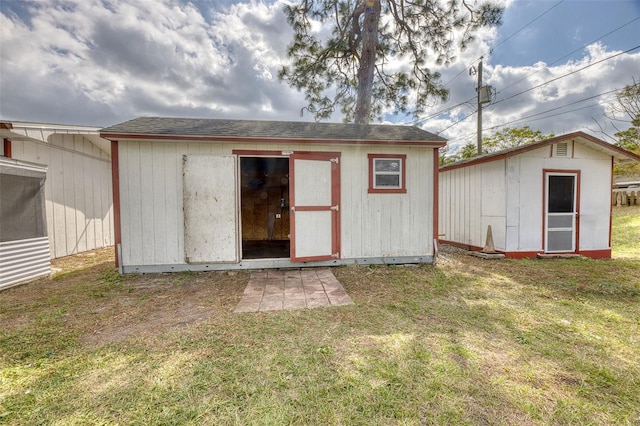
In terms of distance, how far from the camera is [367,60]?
9609 millimetres

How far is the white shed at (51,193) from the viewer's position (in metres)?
3.91

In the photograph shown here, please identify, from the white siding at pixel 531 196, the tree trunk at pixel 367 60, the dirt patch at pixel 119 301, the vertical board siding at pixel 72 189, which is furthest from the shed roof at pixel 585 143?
the vertical board siding at pixel 72 189

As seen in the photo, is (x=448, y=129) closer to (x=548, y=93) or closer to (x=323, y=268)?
(x=548, y=93)

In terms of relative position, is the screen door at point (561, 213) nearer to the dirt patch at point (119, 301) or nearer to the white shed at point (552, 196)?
the white shed at point (552, 196)

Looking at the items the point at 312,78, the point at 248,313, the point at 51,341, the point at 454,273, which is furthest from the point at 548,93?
the point at 51,341

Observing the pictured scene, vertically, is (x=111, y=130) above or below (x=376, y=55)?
below

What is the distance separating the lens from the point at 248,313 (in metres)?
2.97

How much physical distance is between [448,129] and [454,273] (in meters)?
13.3

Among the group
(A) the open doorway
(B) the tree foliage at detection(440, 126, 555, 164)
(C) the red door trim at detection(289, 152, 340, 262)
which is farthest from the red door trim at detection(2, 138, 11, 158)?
(B) the tree foliage at detection(440, 126, 555, 164)

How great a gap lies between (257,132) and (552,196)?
671 centimetres

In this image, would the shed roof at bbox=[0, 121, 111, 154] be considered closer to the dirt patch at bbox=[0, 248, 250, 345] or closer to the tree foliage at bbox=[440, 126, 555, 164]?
the dirt patch at bbox=[0, 248, 250, 345]

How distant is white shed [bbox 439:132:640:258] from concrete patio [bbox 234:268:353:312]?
439cm

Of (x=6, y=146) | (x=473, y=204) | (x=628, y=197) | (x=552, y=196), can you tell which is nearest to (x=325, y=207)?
(x=473, y=204)

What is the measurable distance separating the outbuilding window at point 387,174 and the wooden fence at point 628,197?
1427cm
